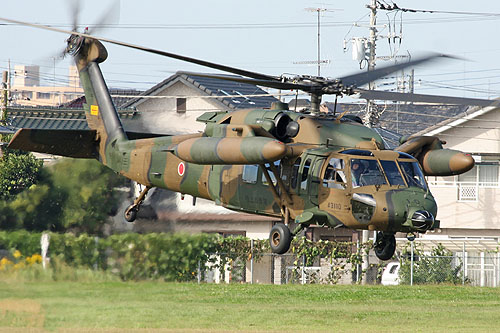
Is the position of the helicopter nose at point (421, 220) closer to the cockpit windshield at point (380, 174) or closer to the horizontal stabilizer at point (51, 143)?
the cockpit windshield at point (380, 174)

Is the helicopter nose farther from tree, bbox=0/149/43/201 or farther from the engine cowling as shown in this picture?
tree, bbox=0/149/43/201

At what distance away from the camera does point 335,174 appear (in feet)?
70.2

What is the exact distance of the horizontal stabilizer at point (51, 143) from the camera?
25.1 meters

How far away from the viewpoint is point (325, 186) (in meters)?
21.5

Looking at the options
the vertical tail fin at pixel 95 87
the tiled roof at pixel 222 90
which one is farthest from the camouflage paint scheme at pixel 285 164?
the tiled roof at pixel 222 90

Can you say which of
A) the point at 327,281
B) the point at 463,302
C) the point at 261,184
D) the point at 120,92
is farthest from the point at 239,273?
the point at 120,92

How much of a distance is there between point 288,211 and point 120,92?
50.4 metres

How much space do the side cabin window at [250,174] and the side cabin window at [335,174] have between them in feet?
7.36

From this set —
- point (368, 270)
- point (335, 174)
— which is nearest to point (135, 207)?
point (335, 174)

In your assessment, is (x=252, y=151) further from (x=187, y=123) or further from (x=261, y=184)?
(x=187, y=123)

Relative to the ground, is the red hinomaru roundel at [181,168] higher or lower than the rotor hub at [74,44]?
lower

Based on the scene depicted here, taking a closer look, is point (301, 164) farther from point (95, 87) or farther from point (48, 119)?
point (48, 119)

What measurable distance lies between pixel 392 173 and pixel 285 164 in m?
2.74

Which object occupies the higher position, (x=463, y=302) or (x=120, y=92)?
(x=120, y=92)
